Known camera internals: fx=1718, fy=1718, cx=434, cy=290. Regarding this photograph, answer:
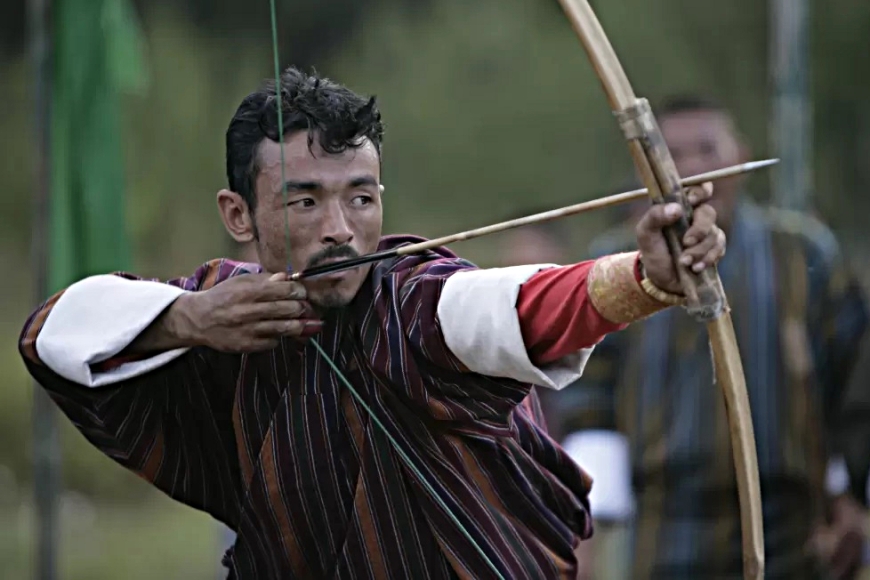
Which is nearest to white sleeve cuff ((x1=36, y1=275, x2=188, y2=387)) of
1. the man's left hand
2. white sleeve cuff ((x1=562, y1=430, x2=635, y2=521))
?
the man's left hand

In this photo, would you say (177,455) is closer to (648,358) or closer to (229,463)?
(229,463)

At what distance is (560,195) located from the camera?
33.0 feet

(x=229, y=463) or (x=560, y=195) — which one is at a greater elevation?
(x=560, y=195)

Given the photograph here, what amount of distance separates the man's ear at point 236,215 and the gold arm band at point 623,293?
0.72 m

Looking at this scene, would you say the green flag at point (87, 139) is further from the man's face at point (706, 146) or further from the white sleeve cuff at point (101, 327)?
the white sleeve cuff at point (101, 327)

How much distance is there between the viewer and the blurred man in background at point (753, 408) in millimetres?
4383

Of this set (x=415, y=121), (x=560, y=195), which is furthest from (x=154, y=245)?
(x=560, y=195)

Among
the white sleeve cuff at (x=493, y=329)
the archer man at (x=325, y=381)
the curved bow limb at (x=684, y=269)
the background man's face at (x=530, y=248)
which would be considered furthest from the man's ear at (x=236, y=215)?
the background man's face at (x=530, y=248)

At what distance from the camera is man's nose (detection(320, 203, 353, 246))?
2.59m

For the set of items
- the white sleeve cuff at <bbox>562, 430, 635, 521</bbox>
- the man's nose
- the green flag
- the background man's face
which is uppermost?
the green flag

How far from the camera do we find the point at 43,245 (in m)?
4.97

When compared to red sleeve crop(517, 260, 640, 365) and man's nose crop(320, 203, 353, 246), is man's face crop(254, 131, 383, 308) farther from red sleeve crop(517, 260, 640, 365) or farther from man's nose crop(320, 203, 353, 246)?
red sleeve crop(517, 260, 640, 365)

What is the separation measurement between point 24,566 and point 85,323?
579 centimetres

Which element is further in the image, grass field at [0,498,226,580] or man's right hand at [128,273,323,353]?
grass field at [0,498,226,580]
